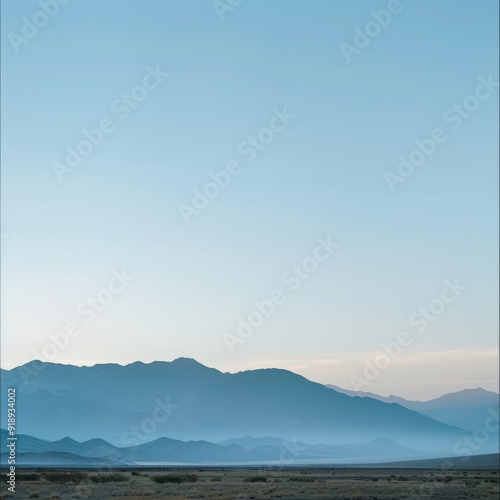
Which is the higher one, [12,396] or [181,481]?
[12,396]

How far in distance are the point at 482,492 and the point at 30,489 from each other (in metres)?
33.4

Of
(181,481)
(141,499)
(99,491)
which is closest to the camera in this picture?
(141,499)

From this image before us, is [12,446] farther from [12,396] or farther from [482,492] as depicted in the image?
[482,492]

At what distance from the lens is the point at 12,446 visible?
4175cm

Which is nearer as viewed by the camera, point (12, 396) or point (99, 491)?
point (12, 396)

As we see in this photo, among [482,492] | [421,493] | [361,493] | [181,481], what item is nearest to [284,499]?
[361,493]

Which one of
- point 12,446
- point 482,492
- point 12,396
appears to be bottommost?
point 482,492

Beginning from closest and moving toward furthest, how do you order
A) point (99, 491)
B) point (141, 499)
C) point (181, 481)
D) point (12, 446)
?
1. point (12, 446)
2. point (141, 499)
3. point (99, 491)
4. point (181, 481)

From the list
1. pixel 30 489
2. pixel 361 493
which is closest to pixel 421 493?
pixel 361 493

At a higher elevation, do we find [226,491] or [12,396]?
[12,396]

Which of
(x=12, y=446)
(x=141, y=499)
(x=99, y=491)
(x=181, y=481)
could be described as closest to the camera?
(x=12, y=446)

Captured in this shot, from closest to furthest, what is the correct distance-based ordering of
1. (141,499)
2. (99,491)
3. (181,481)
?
(141,499)
(99,491)
(181,481)

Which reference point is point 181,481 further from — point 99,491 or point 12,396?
point 12,396

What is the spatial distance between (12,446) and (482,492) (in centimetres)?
3484
